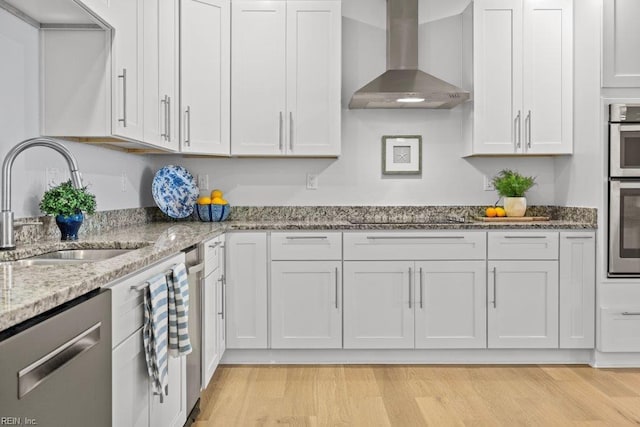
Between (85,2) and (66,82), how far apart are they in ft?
1.58

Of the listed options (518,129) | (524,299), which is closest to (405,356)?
(524,299)

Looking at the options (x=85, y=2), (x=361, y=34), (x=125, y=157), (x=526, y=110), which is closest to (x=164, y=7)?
(x=125, y=157)

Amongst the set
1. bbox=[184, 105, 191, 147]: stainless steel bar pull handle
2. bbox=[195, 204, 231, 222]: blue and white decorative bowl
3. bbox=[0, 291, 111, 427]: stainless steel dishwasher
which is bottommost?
bbox=[0, 291, 111, 427]: stainless steel dishwasher

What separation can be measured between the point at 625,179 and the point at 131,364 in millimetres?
3007

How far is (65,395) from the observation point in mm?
1139

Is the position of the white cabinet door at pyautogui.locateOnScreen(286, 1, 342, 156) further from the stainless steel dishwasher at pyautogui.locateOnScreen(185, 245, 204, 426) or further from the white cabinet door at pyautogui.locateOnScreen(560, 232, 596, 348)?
the white cabinet door at pyautogui.locateOnScreen(560, 232, 596, 348)

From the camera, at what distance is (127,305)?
1614 millimetres

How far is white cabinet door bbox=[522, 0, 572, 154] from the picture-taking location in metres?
3.71

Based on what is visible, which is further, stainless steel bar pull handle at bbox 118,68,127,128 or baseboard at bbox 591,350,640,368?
baseboard at bbox 591,350,640,368

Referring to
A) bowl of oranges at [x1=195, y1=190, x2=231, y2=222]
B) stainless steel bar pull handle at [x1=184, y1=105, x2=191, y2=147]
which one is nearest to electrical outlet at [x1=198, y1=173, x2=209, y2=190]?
bowl of oranges at [x1=195, y1=190, x2=231, y2=222]

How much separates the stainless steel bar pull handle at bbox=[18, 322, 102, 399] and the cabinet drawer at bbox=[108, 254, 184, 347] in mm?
153

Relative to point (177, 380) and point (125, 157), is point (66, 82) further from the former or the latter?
point (177, 380)

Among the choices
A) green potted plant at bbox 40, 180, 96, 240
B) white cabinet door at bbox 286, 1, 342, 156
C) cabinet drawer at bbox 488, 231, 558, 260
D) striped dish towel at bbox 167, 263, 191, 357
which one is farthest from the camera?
white cabinet door at bbox 286, 1, 342, 156

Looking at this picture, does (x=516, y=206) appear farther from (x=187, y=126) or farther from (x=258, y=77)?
(x=187, y=126)
